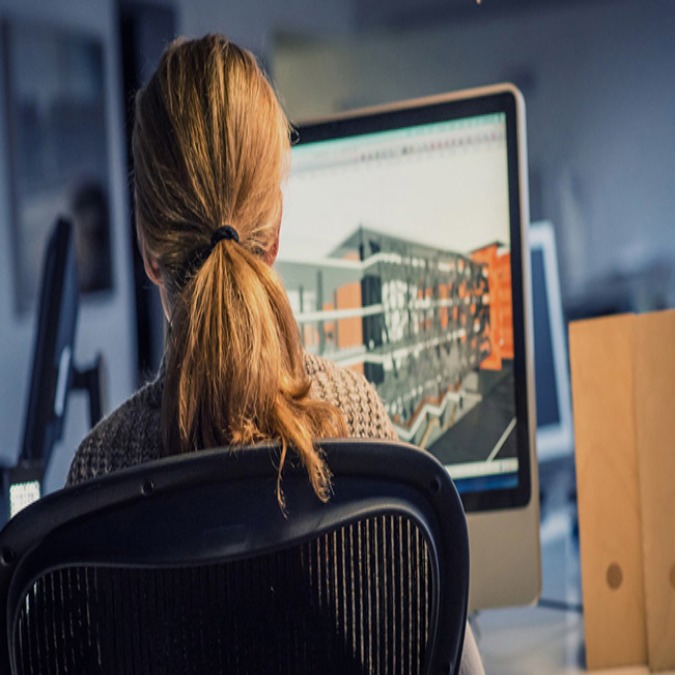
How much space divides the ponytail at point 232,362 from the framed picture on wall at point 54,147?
189 centimetres

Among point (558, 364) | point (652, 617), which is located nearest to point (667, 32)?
point (558, 364)

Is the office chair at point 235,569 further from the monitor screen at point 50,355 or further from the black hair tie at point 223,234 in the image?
the monitor screen at point 50,355

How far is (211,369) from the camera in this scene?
0.70 m

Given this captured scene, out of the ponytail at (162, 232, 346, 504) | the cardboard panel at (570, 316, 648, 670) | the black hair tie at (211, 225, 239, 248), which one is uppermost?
the black hair tie at (211, 225, 239, 248)

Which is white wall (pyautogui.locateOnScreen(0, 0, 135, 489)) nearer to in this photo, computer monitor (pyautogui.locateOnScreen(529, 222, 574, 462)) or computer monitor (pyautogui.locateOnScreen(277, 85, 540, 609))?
computer monitor (pyautogui.locateOnScreen(529, 222, 574, 462))

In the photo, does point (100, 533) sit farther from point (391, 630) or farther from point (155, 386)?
point (155, 386)

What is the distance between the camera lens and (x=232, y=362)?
2.27 ft

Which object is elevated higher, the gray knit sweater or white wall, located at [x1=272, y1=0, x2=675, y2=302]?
white wall, located at [x1=272, y1=0, x2=675, y2=302]

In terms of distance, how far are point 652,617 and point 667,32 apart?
1.99 m

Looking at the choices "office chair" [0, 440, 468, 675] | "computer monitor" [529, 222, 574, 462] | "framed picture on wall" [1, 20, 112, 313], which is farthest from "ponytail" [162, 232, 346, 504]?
"framed picture on wall" [1, 20, 112, 313]

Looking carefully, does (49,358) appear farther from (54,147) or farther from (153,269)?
(54,147)

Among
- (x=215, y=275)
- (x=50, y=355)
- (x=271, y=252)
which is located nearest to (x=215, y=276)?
(x=215, y=275)

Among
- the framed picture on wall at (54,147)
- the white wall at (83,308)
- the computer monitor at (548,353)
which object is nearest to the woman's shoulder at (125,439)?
the computer monitor at (548,353)

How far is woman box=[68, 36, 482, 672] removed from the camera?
0.69 m
